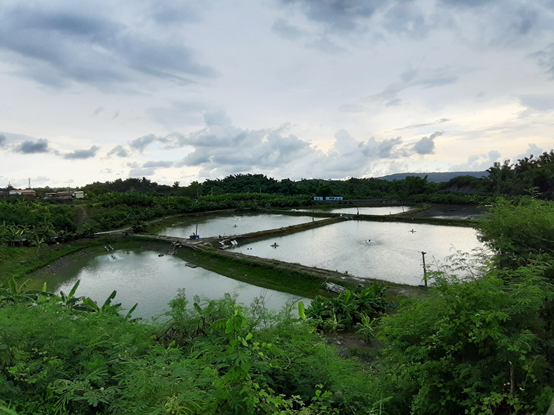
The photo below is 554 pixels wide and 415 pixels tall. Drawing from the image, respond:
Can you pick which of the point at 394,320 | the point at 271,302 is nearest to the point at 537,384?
the point at 394,320

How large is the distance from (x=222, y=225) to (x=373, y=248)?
20453mm

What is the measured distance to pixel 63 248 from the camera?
1006 inches

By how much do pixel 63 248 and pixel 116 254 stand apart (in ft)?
13.9

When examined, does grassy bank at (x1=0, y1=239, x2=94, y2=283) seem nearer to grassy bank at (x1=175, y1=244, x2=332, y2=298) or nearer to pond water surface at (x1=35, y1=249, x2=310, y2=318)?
pond water surface at (x1=35, y1=249, x2=310, y2=318)

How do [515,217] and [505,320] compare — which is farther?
[515,217]

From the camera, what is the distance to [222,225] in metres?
39.6

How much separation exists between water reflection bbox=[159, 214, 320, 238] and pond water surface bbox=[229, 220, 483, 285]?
17.7 ft

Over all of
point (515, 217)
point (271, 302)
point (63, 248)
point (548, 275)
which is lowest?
point (271, 302)

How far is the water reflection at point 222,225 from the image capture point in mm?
34438

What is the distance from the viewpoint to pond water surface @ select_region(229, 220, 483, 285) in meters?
20.0

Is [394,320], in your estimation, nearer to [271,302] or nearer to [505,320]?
[505,320]

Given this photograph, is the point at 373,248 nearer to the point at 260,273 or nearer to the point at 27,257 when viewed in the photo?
the point at 260,273

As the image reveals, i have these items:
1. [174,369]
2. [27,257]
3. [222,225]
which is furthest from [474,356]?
[222,225]

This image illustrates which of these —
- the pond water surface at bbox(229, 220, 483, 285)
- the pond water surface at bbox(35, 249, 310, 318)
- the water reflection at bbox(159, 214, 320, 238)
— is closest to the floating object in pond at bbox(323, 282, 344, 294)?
the pond water surface at bbox(35, 249, 310, 318)
